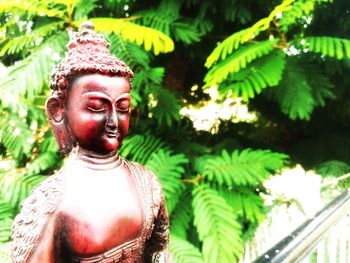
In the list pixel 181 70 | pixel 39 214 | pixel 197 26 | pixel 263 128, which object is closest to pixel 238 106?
pixel 263 128

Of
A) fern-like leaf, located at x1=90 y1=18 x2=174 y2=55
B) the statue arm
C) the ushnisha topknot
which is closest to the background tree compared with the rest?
fern-like leaf, located at x1=90 y1=18 x2=174 y2=55

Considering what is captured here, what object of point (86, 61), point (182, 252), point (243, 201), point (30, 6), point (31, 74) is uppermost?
point (30, 6)

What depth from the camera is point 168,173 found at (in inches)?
60.4

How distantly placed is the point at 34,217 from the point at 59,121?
0.16 metres

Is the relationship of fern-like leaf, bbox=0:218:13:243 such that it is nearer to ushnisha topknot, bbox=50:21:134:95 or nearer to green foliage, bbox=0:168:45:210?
green foliage, bbox=0:168:45:210

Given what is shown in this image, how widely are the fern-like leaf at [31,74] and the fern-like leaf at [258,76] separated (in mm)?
626

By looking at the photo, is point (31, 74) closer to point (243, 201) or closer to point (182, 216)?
point (182, 216)

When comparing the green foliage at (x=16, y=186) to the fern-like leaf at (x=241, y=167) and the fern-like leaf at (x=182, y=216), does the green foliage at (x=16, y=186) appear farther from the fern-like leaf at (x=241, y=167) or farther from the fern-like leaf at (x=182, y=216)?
the fern-like leaf at (x=241, y=167)

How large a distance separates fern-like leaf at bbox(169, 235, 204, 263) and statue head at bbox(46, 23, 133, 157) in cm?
79

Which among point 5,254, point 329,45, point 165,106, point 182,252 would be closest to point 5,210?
point 5,254

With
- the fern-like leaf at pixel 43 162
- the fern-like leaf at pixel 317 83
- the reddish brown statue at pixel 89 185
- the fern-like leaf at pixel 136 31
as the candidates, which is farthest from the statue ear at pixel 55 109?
the fern-like leaf at pixel 317 83

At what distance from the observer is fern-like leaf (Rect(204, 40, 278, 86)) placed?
150cm

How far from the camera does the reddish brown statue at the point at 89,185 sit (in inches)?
25.8

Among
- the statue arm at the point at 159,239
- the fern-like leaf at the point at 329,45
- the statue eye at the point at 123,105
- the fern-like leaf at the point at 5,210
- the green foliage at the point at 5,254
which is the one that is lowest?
the green foliage at the point at 5,254
